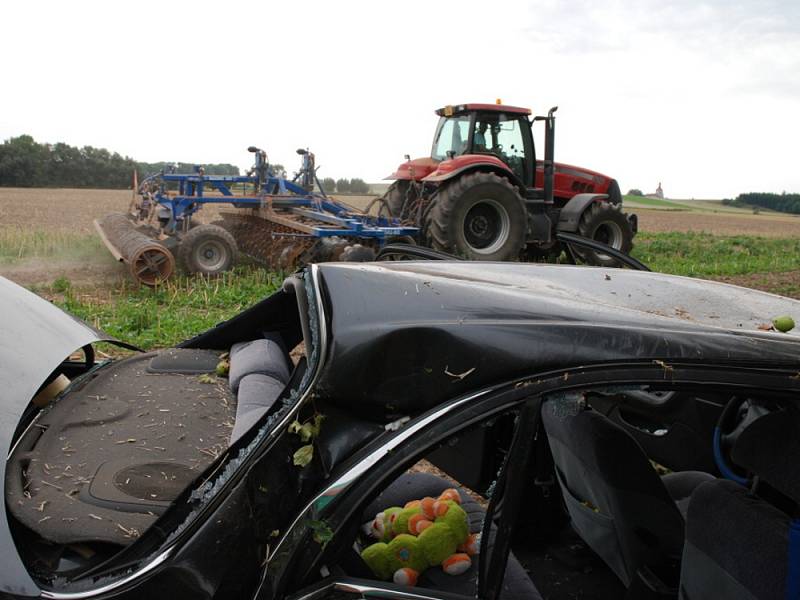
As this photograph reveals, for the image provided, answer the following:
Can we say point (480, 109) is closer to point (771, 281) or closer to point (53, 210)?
point (771, 281)

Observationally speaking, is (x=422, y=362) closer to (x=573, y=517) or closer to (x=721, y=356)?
(x=721, y=356)

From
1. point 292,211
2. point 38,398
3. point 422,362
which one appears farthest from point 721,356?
point 292,211

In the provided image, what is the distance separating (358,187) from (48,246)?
37330 millimetres

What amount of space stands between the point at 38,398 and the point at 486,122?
9474 millimetres

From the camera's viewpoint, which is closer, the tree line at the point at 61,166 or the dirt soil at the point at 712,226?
the dirt soil at the point at 712,226

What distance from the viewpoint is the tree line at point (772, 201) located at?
63.1 m

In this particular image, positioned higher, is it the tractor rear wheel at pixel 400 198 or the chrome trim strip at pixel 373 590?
the tractor rear wheel at pixel 400 198

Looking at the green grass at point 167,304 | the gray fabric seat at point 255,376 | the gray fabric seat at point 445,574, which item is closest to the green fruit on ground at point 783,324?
the gray fabric seat at point 445,574

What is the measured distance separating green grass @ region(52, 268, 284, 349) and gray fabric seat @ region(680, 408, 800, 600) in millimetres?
5336

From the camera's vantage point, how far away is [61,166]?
44594 millimetres

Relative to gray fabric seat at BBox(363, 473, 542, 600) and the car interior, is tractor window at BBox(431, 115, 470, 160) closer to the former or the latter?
the car interior

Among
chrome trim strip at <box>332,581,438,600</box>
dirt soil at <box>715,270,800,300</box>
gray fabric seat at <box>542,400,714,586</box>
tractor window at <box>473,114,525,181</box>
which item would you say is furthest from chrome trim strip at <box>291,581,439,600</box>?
dirt soil at <box>715,270,800,300</box>

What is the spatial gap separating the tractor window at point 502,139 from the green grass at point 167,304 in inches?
149

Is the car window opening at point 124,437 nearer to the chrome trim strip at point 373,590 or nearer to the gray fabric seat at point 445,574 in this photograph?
the chrome trim strip at point 373,590
